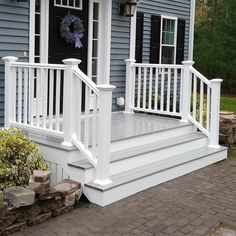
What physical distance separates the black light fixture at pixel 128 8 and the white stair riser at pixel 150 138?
2361mm

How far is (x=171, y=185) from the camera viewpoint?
5.08 m

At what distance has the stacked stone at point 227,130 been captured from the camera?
23.5 ft

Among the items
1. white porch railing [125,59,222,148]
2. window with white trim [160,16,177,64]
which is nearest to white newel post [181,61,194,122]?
white porch railing [125,59,222,148]

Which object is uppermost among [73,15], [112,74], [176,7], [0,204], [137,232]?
[176,7]

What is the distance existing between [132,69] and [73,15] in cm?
156

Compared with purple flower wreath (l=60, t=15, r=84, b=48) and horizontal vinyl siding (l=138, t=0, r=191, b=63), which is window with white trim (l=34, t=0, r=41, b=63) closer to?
purple flower wreath (l=60, t=15, r=84, b=48)

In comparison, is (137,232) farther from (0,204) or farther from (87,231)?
(0,204)

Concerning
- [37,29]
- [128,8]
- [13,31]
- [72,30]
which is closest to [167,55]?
[128,8]

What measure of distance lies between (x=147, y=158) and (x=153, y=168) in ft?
0.70

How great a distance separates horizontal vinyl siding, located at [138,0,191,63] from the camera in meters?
8.38

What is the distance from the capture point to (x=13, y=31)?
5777 mm

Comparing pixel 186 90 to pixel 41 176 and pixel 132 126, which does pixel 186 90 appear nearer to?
pixel 132 126

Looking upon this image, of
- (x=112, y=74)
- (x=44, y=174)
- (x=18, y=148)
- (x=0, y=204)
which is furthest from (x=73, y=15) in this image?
(x=0, y=204)

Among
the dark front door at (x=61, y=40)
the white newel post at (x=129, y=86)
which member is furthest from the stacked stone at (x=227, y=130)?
the dark front door at (x=61, y=40)
